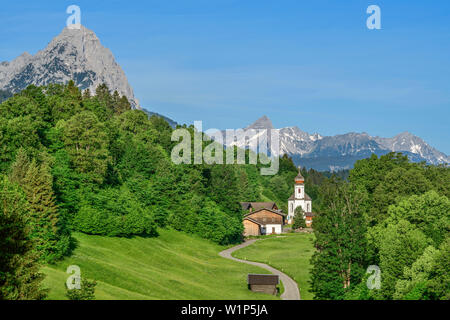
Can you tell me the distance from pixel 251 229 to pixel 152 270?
3278 inches

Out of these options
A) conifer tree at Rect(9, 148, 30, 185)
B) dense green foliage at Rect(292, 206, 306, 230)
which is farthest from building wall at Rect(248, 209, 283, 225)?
conifer tree at Rect(9, 148, 30, 185)

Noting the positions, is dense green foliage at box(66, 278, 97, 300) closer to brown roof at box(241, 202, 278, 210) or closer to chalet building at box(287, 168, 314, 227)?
brown roof at box(241, 202, 278, 210)

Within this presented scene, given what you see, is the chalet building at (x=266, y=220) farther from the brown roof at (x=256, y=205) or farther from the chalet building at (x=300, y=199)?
the chalet building at (x=300, y=199)

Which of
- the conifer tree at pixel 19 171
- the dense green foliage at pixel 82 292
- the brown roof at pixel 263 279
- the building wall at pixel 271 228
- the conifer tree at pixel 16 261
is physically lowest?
the brown roof at pixel 263 279

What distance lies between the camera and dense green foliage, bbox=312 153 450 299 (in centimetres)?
5291

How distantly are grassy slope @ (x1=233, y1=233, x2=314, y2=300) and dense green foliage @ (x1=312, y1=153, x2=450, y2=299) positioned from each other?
15.9ft

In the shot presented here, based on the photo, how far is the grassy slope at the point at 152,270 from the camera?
52.8m

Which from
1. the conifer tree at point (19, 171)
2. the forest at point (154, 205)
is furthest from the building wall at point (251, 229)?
the conifer tree at point (19, 171)

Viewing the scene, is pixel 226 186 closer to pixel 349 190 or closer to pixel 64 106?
pixel 64 106

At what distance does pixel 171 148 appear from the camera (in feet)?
486

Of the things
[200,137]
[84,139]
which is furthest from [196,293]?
[200,137]

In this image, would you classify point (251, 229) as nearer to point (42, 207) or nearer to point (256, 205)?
point (256, 205)

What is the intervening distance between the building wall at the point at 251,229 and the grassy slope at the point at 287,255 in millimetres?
11056

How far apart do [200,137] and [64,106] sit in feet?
198
